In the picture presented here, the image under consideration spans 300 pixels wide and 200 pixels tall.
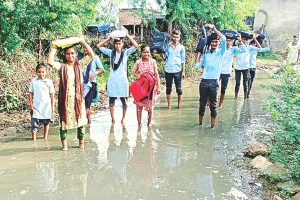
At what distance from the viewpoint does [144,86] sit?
6902 millimetres

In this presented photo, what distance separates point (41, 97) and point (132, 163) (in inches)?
77.6

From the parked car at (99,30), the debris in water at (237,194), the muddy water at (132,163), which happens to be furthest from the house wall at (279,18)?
the debris in water at (237,194)

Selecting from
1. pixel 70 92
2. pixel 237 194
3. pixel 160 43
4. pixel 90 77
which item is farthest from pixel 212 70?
pixel 160 43

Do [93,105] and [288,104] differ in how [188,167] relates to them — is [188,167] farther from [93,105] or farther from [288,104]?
[93,105]

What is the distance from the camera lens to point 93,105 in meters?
8.84

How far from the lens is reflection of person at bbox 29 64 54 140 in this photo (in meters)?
6.14

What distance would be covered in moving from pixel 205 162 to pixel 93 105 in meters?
4.08

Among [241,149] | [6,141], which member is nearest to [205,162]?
[241,149]

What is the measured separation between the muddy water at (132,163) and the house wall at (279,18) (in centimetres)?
1762

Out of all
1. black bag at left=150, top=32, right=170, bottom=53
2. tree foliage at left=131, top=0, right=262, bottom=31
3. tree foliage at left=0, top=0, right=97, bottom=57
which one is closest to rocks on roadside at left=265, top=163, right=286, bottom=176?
tree foliage at left=0, top=0, right=97, bottom=57

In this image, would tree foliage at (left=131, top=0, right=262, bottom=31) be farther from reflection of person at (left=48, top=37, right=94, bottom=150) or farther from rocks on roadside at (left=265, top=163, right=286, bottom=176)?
rocks on roadside at (left=265, top=163, right=286, bottom=176)

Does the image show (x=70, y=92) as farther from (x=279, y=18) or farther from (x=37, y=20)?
(x=279, y=18)

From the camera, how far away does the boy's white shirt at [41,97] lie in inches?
242

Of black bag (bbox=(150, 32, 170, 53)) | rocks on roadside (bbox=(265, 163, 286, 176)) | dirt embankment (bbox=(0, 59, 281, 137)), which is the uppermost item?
black bag (bbox=(150, 32, 170, 53))
